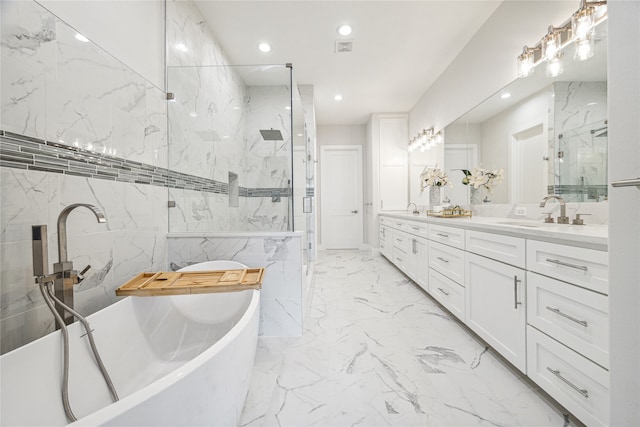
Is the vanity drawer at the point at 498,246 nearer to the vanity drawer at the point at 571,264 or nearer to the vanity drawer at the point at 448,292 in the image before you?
the vanity drawer at the point at 571,264

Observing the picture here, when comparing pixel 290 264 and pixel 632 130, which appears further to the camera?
pixel 290 264

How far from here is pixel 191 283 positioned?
50.6 inches

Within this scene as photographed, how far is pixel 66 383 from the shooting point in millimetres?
795

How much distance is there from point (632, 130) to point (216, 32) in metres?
3.21

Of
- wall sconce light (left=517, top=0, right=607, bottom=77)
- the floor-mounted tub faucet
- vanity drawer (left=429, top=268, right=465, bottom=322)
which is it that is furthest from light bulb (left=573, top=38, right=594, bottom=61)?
the floor-mounted tub faucet

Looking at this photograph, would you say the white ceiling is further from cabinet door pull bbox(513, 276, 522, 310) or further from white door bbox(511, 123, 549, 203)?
cabinet door pull bbox(513, 276, 522, 310)

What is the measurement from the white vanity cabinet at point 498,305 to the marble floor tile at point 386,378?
150 mm

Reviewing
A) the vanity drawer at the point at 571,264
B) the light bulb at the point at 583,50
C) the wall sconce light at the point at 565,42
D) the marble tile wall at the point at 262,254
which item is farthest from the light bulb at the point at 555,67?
the marble tile wall at the point at 262,254

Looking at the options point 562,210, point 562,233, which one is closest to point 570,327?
point 562,233

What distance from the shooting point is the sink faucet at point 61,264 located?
887 mm

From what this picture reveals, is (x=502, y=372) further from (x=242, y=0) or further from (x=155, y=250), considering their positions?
(x=242, y=0)

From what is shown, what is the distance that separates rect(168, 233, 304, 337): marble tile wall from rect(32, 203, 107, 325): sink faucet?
84 centimetres

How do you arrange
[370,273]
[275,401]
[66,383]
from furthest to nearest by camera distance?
1. [370,273]
2. [275,401]
3. [66,383]

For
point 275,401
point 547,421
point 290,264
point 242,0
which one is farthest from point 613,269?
point 242,0
